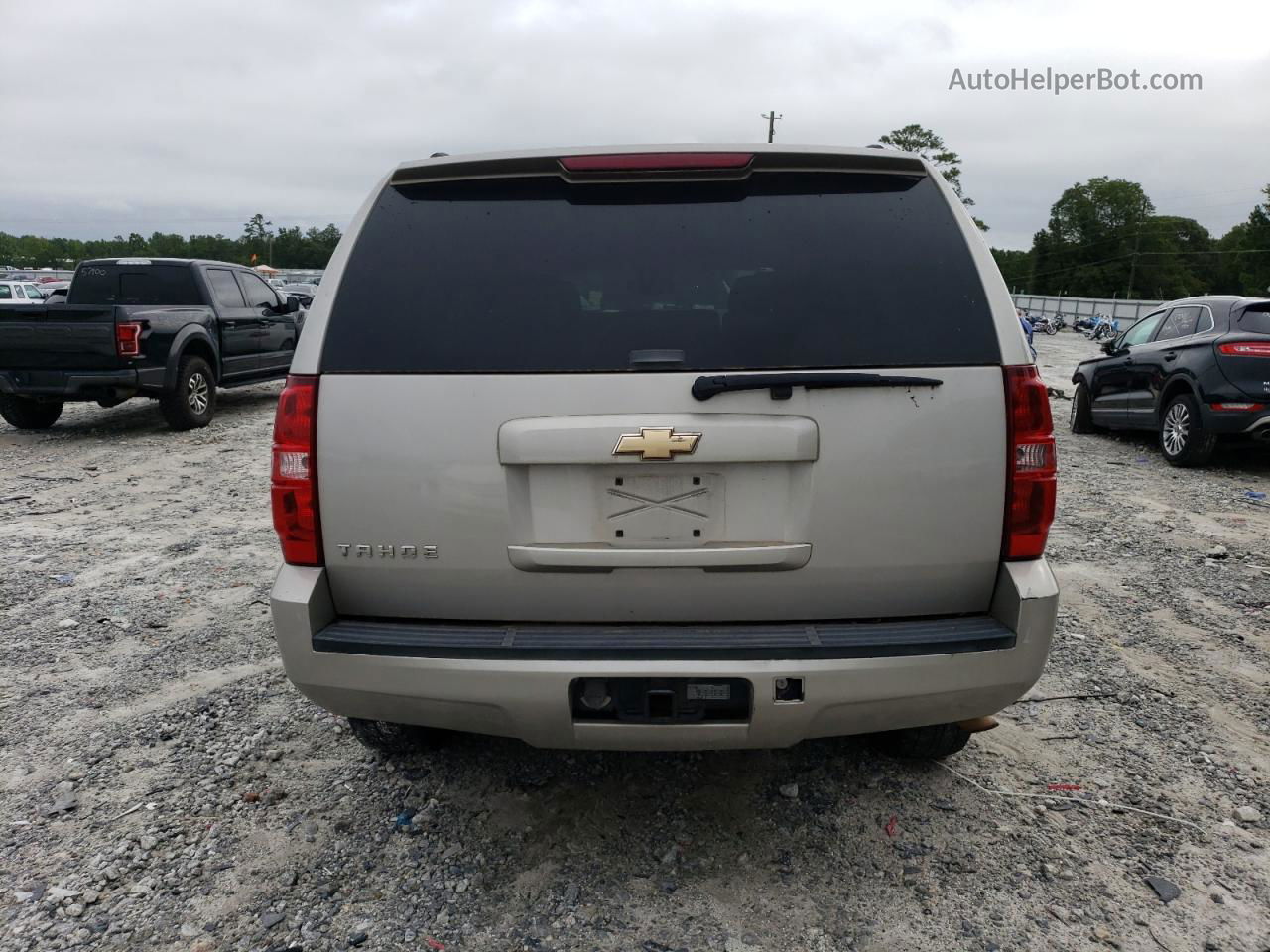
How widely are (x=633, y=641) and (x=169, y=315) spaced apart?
9.80 meters

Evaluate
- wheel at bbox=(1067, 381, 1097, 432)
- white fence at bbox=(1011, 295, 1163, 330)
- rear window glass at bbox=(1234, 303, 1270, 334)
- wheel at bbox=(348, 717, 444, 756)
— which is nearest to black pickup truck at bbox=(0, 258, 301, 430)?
wheel at bbox=(348, 717, 444, 756)

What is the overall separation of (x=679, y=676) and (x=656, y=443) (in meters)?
0.59

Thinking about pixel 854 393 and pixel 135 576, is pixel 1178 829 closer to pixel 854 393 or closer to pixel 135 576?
pixel 854 393

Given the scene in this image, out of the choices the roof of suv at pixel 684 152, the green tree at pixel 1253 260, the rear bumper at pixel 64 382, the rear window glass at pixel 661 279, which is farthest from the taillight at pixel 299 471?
the green tree at pixel 1253 260

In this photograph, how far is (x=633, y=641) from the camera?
89.5 inches

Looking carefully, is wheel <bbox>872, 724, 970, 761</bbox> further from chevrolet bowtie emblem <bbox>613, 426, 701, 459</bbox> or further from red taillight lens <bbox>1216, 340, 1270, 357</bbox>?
red taillight lens <bbox>1216, 340, 1270, 357</bbox>

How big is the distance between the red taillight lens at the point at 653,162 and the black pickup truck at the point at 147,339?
8919 millimetres

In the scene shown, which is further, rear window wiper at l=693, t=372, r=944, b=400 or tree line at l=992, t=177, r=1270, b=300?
tree line at l=992, t=177, r=1270, b=300

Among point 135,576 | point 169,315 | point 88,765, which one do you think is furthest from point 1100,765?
point 169,315

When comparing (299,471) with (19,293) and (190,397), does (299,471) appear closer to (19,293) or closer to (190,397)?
(190,397)

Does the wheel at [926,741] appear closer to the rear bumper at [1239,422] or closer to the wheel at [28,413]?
the rear bumper at [1239,422]

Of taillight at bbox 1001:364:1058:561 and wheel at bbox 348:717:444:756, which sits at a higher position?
taillight at bbox 1001:364:1058:561

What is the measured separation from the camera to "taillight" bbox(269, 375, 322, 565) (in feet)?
7.68

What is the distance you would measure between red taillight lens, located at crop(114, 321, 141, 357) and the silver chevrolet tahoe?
858cm
